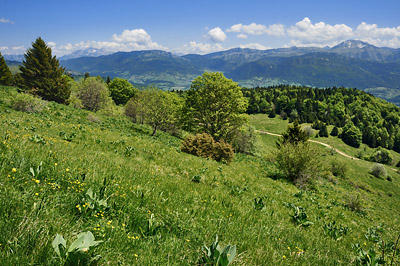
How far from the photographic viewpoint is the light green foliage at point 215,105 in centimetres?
3186

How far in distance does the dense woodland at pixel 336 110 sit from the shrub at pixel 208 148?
9168cm

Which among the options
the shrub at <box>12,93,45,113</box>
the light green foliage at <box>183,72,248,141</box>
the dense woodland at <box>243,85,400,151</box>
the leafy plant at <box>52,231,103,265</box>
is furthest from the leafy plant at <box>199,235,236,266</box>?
the dense woodland at <box>243,85,400,151</box>

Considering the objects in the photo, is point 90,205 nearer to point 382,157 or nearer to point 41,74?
point 41,74

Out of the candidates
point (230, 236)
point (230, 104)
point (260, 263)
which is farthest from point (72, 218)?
point (230, 104)

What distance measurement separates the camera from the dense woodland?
345 feet

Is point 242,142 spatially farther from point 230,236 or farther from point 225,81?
point 230,236

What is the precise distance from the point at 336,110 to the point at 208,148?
5153 inches

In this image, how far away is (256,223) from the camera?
485cm

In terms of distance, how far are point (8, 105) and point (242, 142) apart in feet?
134

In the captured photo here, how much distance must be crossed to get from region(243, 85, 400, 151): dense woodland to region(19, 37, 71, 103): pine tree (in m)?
94.3

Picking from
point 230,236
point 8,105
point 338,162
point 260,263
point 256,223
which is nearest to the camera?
point 260,263

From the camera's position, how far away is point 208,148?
20.5 meters

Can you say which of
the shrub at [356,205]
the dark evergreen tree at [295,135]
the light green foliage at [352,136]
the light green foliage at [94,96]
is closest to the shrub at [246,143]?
the dark evergreen tree at [295,135]

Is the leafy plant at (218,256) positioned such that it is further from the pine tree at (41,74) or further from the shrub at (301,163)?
the pine tree at (41,74)
